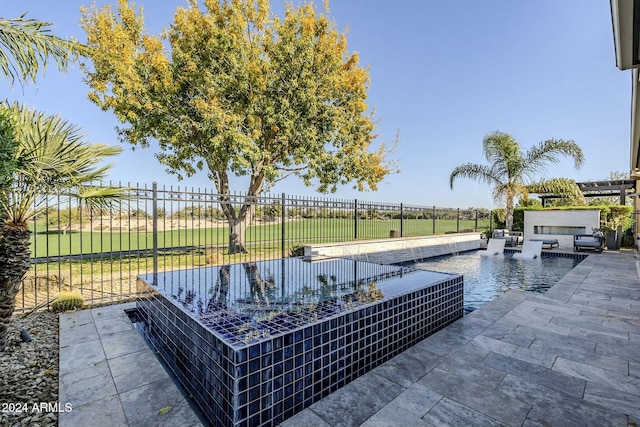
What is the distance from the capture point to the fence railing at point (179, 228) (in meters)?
4.91

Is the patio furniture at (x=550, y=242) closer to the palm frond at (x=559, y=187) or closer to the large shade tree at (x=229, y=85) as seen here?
the palm frond at (x=559, y=187)

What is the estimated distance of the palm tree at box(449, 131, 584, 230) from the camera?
13648 mm

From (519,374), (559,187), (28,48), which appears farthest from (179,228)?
(559,187)

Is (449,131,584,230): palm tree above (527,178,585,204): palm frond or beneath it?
above

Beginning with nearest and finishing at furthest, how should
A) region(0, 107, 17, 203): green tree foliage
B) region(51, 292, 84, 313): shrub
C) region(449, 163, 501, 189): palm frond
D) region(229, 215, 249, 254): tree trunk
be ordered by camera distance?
1. region(0, 107, 17, 203): green tree foliage
2. region(51, 292, 84, 313): shrub
3. region(229, 215, 249, 254): tree trunk
4. region(449, 163, 501, 189): palm frond

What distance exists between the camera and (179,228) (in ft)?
21.2

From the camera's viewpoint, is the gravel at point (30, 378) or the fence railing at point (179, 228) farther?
the fence railing at point (179, 228)

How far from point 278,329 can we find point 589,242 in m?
14.7

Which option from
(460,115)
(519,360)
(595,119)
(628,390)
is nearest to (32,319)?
(519,360)

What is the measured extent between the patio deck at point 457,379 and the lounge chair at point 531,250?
7.35 m

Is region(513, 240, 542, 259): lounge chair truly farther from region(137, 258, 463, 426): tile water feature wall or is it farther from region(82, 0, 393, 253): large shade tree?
region(137, 258, 463, 426): tile water feature wall

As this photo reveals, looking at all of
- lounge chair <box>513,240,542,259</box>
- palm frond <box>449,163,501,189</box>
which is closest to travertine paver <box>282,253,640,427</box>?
lounge chair <box>513,240,542,259</box>

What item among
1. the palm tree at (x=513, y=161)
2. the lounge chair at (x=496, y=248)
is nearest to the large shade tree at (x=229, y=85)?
the lounge chair at (x=496, y=248)

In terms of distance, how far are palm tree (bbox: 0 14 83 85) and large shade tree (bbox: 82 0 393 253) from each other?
555cm
